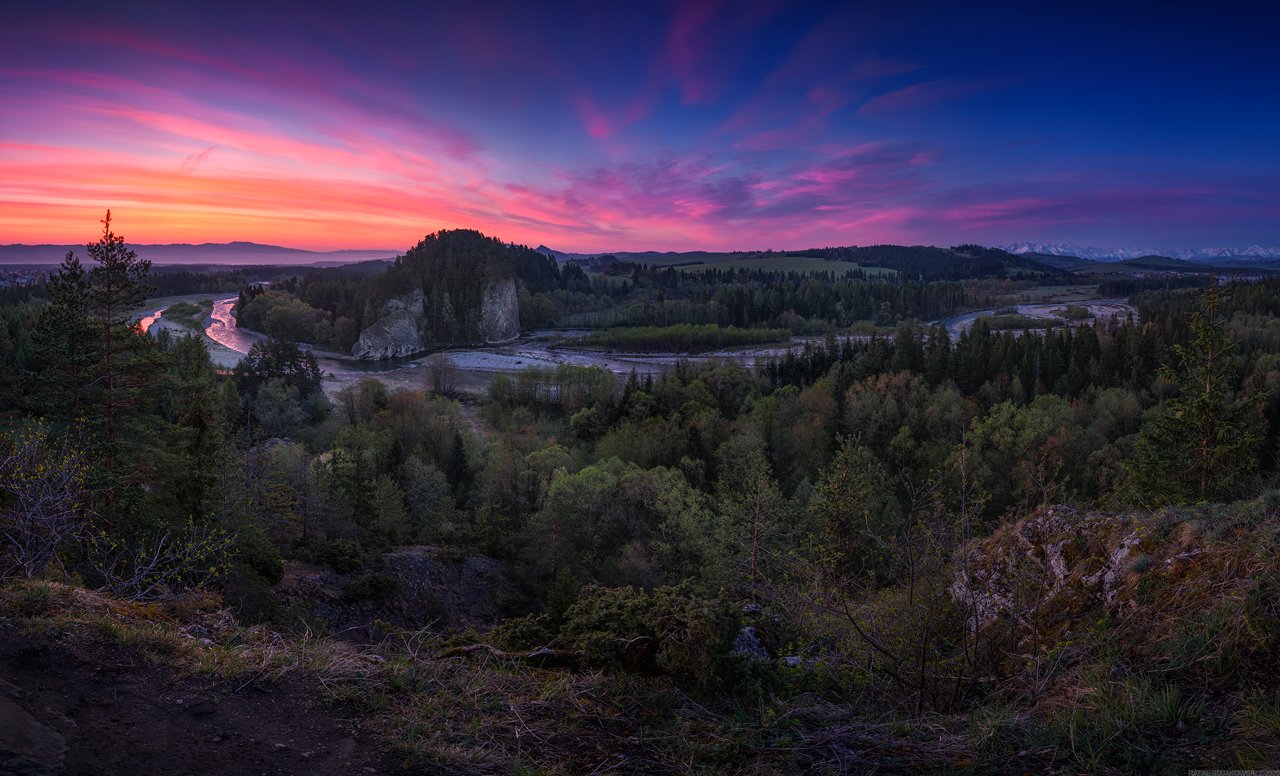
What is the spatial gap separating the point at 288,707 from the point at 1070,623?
8.24 metres

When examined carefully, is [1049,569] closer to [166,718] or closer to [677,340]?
[166,718]

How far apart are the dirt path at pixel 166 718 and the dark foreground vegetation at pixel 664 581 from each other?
14 cm

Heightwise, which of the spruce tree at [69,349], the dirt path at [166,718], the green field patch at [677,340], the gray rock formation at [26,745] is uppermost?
the spruce tree at [69,349]

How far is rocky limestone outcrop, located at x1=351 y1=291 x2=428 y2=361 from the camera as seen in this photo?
419ft

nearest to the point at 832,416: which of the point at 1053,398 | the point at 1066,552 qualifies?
the point at 1053,398

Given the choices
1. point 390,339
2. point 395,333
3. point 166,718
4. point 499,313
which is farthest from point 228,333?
point 166,718

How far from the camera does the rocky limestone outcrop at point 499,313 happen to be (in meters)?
153

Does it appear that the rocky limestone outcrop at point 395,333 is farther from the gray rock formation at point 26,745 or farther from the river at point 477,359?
the gray rock formation at point 26,745

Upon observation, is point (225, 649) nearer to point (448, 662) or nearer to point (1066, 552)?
point (448, 662)

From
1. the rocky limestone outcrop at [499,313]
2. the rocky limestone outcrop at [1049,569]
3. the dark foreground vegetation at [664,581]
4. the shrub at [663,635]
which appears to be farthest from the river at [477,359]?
the rocky limestone outcrop at [1049,569]

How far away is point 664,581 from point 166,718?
26332 mm

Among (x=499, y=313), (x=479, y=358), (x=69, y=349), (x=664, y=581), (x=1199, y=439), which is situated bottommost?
(x=664, y=581)

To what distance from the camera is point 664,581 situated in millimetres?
30078

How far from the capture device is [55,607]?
20.9ft
